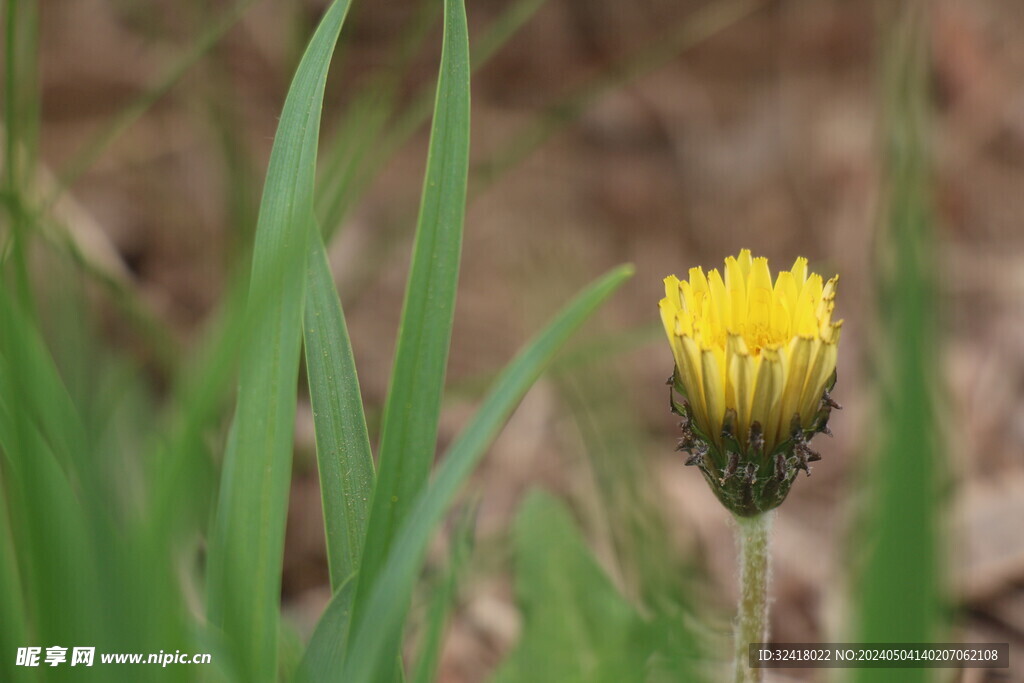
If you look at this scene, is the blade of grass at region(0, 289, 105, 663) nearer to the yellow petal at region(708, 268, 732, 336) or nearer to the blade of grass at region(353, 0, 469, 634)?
the blade of grass at region(353, 0, 469, 634)

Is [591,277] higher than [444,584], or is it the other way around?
[591,277]

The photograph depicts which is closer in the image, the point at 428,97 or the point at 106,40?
the point at 428,97

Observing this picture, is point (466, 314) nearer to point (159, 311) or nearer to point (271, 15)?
point (159, 311)

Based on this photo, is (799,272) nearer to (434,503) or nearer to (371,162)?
(434,503)

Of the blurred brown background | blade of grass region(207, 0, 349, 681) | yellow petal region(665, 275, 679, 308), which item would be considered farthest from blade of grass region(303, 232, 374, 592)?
the blurred brown background

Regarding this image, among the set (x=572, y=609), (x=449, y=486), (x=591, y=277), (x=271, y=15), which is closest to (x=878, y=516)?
(x=449, y=486)

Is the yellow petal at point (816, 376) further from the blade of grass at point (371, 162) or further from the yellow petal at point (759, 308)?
the blade of grass at point (371, 162)

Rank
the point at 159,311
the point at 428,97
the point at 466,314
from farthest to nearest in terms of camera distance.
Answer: the point at 466,314 < the point at 159,311 < the point at 428,97
